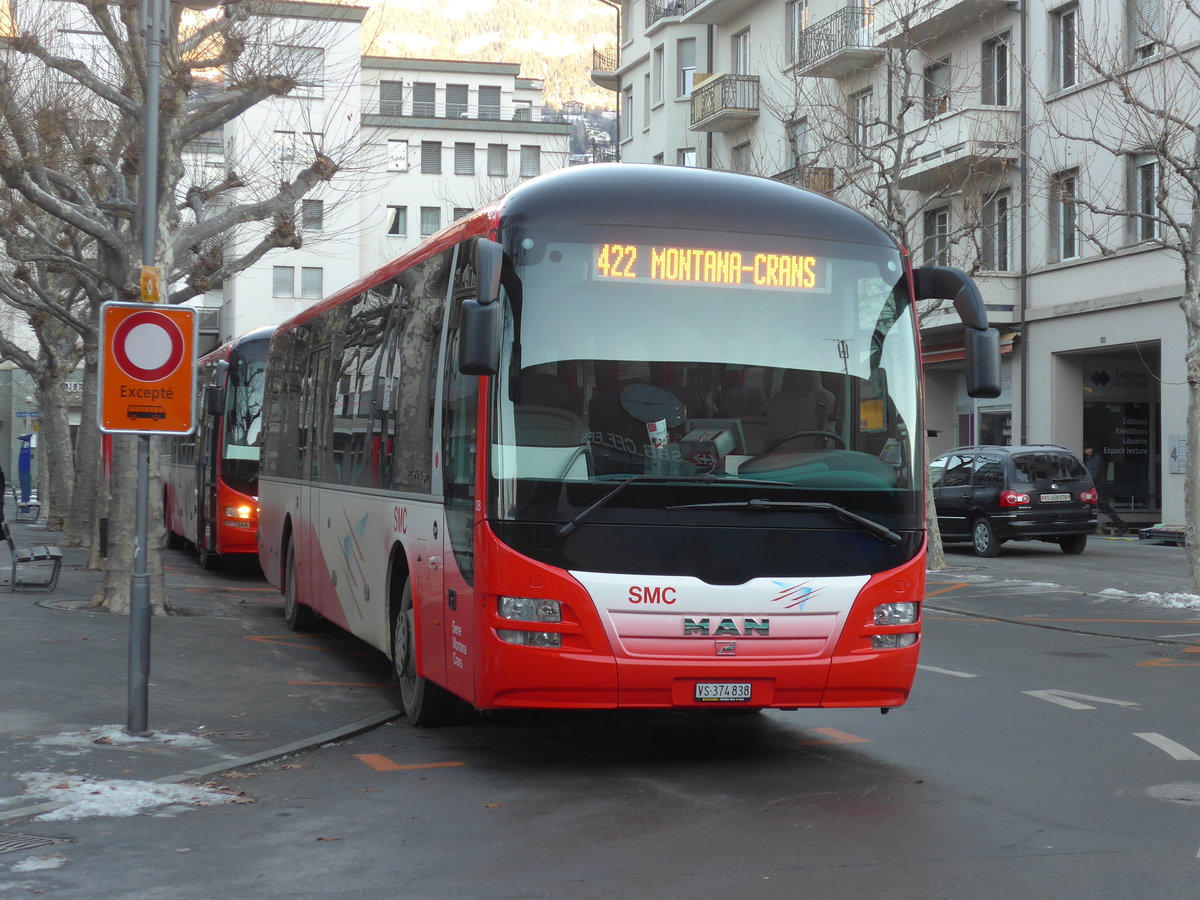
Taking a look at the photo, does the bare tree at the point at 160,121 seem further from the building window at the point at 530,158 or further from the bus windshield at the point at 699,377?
the building window at the point at 530,158

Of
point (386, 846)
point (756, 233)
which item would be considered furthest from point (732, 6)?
point (386, 846)

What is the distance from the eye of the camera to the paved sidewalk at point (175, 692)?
27.2 ft

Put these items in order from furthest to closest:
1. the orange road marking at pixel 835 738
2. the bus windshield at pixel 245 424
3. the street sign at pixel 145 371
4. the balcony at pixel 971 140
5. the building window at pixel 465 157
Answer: the building window at pixel 465 157, the balcony at pixel 971 140, the bus windshield at pixel 245 424, the orange road marking at pixel 835 738, the street sign at pixel 145 371

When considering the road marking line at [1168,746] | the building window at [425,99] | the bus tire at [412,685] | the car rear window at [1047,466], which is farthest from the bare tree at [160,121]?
the building window at [425,99]

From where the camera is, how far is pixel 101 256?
65.1 feet

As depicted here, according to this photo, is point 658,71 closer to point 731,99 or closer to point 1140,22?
point 731,99

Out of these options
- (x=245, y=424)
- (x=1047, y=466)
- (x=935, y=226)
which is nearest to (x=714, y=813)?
(x=245, y=424)

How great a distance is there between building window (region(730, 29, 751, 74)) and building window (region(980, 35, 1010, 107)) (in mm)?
12117

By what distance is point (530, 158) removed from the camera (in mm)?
77438

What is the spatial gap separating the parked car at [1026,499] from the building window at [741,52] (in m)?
22.9

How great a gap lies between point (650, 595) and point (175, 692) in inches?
169

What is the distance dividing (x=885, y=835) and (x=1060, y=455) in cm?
2037

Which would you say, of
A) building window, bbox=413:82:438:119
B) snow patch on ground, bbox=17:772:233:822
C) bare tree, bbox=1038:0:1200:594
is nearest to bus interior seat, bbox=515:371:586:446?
snow patch on ground, bbox=17:772:233:822

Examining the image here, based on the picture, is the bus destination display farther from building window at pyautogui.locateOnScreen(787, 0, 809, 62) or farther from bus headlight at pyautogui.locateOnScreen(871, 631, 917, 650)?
building window at pyautogui.locateOnScreen(787, 0, 809, 62)
